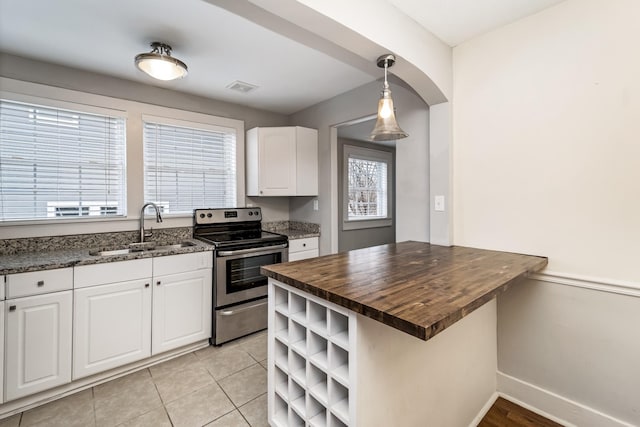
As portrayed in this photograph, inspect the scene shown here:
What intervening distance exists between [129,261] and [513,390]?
111 inches

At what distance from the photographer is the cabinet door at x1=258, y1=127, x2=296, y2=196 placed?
3.19 metres

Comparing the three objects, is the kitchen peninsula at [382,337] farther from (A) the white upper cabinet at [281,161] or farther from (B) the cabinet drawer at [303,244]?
(A) the white upper cabinet at [281,161]

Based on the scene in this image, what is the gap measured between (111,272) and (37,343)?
54cm

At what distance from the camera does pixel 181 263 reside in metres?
2.39

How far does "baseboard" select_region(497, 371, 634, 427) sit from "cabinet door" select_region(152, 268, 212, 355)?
2.32 meters

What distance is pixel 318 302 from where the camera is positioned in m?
1.23

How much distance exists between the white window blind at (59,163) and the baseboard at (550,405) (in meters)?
3.36

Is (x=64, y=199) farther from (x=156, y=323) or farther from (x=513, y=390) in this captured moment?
(x=513, y=390)

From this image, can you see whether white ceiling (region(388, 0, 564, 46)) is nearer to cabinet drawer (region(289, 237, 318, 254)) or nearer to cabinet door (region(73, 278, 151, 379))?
cabinet drawer (region(289, 237, 318, 254))

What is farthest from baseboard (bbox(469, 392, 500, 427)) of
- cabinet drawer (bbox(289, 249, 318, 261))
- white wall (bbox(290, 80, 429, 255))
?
cabinet drawer (bbox(289, 249, 318, 261))

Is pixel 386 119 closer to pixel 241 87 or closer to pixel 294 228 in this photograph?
pixel 241 87

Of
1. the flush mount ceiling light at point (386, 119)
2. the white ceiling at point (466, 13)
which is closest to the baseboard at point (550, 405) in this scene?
the flush mount ceiling light at point (386, 119)

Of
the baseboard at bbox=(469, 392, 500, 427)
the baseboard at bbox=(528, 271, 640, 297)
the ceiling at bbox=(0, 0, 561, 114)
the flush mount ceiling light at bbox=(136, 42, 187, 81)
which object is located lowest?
the baseboard at bbox=(469, 392, 500, 427)

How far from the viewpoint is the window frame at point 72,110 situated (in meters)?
2.14
